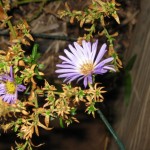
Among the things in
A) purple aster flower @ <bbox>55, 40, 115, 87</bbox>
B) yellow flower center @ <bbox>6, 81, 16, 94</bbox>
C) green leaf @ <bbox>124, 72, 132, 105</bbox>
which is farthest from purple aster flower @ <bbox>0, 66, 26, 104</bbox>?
green leaf @ <bbox>124, 72, 132, 105</bbox>

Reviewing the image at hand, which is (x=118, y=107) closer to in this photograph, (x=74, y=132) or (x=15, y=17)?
(x=74, y=132)

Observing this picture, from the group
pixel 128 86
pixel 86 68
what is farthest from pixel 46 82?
pixel 128 86

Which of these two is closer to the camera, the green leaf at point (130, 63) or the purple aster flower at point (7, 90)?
A: the purple aster flower at point (7, 90)

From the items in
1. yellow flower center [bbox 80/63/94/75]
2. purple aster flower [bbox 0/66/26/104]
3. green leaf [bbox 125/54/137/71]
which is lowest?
purple aster flower [bbox 0/66/26/104]

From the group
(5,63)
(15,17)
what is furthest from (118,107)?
(5,63)

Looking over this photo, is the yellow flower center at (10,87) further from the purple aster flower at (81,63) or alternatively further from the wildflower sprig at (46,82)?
the purple aster flower at (81,63)

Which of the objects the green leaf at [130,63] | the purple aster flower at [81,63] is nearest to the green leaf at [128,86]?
the green leaf at [130,63]

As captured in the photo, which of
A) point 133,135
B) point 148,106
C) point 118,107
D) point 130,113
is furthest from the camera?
point 118,107

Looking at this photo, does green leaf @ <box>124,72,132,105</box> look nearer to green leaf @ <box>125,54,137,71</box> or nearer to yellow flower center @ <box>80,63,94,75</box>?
green leaf @ <box>125,54,137,71</box>

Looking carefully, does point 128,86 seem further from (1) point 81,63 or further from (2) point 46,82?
(2) point 46,82

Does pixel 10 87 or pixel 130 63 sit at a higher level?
pixel 130 63

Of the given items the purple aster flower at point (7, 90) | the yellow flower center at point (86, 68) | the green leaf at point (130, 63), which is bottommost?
the purple aster flower at point (7, 90)
